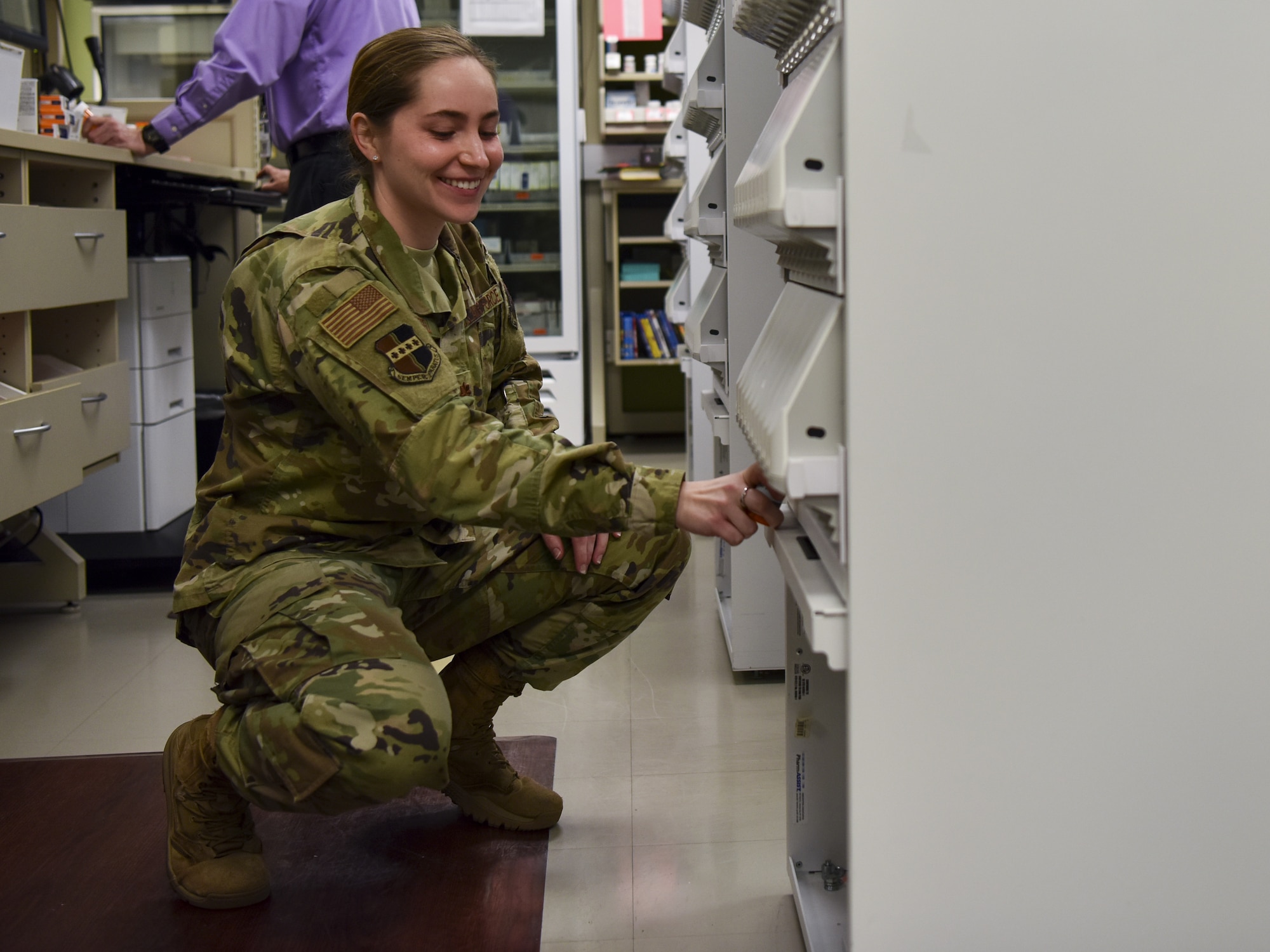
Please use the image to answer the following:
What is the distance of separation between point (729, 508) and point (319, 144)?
1.95 metres

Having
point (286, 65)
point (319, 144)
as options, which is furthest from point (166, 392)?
point (286, 65)

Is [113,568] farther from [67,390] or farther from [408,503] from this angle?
[408,503]

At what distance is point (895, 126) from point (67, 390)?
2041mm

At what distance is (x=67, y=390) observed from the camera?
2498 millimetres

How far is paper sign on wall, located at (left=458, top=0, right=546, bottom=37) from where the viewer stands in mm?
4801

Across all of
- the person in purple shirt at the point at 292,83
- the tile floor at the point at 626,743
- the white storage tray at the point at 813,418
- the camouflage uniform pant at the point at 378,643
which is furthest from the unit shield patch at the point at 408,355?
the person in purple shirt at the point at 292,83

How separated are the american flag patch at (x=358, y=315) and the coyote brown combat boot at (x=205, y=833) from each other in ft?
1.65

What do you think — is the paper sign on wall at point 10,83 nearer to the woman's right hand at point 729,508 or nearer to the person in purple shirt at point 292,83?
the person in purple shirt at point 292,83

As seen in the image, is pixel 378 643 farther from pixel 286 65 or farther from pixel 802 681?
pixel 286 65

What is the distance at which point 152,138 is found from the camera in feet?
9.23

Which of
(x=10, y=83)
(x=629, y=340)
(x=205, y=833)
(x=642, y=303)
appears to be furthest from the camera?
(x=642, y=303)

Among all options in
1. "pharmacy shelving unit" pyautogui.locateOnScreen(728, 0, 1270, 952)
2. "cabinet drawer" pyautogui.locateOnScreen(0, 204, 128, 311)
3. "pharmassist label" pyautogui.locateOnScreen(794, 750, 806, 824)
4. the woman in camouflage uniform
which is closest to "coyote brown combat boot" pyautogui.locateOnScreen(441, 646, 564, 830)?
the woman in camouflage uniform

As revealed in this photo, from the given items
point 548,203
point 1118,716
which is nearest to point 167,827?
point 1118,716

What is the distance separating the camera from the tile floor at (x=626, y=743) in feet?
4.96
